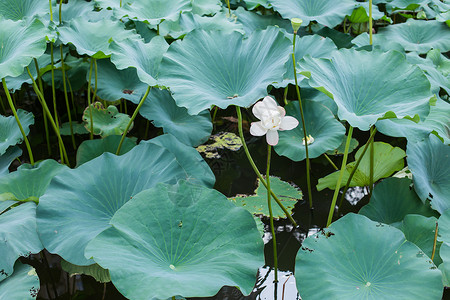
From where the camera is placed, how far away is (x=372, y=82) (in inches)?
60.8

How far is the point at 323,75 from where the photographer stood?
1.50 meters

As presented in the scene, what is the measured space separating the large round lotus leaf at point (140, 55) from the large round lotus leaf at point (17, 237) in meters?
0.62

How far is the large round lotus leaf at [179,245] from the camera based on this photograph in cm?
112

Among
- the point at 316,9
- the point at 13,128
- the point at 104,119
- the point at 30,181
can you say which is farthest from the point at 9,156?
the point at 316,9

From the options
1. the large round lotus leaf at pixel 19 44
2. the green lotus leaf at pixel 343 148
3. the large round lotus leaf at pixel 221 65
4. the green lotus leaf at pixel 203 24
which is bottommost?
the green lotus leaf at pixel 343 148

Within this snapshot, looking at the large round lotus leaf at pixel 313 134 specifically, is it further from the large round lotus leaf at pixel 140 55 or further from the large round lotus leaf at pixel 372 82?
the large round lotus leaf at pixel 140 55

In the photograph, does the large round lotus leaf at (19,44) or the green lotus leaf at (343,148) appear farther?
the green lotus leaf at (343,148)

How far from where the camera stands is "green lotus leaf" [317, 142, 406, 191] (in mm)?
1836

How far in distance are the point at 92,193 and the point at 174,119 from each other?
0.68 metres

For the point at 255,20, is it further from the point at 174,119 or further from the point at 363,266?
the point at 363,266

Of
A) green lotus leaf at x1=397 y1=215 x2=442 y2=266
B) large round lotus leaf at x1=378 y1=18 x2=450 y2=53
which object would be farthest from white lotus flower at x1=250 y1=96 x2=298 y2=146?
large round lotus leaf at x1=378 y1=18 x2=450 y2=53

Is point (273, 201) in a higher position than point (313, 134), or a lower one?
lower

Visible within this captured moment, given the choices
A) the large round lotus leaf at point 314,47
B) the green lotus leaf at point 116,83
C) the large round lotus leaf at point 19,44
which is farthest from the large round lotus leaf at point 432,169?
the large round lotus leaf at point 19,44

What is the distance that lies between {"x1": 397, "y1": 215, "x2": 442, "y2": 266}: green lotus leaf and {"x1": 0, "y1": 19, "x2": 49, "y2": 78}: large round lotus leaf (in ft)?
4.72
